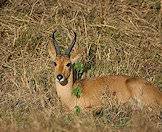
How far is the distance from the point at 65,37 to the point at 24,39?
2.57 feet

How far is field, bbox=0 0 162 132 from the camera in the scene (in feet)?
36.1

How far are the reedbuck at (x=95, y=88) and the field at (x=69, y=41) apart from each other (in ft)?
0.86

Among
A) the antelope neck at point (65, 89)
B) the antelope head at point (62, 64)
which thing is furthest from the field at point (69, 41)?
the antelope head at point (62, 64)

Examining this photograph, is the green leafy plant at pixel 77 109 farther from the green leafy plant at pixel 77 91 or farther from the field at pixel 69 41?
the green leafy plant at pixel 77 91

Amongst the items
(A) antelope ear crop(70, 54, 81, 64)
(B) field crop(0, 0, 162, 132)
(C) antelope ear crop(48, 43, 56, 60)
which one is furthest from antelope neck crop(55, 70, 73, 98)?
(C) antelope ear crop(48, 43, 56, 60)

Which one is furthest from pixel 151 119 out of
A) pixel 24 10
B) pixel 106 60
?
pixel 24 10

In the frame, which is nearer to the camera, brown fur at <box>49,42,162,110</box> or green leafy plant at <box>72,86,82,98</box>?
brown fur at <box>49,42,162,110</box>

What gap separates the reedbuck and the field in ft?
0.86

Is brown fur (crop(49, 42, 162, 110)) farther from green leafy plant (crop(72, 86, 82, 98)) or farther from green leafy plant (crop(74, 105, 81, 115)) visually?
green leafy plant (crop(74, 105, 81, 115))

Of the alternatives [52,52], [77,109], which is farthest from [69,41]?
[77,109]

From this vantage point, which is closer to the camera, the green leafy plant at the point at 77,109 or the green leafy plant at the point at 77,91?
the green leafy plant at the point at 77,109

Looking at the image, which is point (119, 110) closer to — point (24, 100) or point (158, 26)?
point (24, 100)

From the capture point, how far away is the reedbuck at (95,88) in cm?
1027

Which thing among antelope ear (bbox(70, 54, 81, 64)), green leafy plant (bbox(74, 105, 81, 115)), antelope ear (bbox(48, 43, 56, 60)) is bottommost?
green leafy plant (bbox(74, 105, 81, 115))
